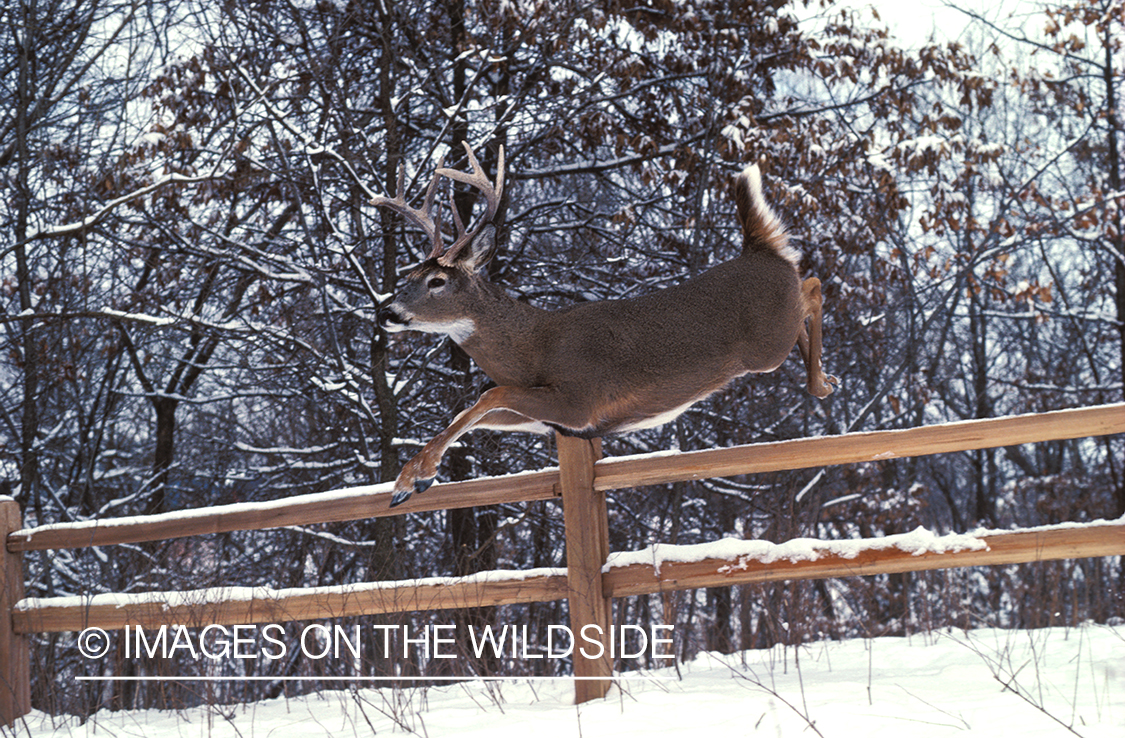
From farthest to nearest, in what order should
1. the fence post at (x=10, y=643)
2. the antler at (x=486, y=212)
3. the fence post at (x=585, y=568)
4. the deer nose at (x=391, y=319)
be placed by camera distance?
the fence post at (x=10, y=643), the fence post at (x=585, y=568), the antler at (x=486, y=212), the deer nose at (x=391, y=319)

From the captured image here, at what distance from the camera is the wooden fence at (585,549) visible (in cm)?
343

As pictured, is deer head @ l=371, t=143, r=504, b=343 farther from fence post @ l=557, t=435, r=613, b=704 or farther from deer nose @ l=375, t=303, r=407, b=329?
fence post @ l=557, t=435, r=613, b=704

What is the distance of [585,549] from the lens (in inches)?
155

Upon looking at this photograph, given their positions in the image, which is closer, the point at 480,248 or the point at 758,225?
the point at 480,248

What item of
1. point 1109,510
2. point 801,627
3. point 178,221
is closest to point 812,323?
point 801,627

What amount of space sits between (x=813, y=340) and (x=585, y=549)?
1462 millimetres

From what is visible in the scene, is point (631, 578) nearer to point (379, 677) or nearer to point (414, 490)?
point (379, 677)

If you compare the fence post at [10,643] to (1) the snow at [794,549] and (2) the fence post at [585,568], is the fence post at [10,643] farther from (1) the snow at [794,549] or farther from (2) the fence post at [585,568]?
(1) the snow at [794,549]

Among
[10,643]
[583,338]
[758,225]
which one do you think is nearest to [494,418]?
[583,338]

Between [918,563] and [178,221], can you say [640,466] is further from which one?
[178,221]

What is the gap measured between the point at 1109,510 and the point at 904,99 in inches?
363

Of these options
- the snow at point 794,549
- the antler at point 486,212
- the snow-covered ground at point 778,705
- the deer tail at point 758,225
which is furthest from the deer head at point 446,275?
the snow at point 794,549

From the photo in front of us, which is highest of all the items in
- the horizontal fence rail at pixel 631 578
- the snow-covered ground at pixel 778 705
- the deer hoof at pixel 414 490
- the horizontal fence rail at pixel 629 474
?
the horizontal fence rail at pixel 629 474

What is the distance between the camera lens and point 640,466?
3.87m
